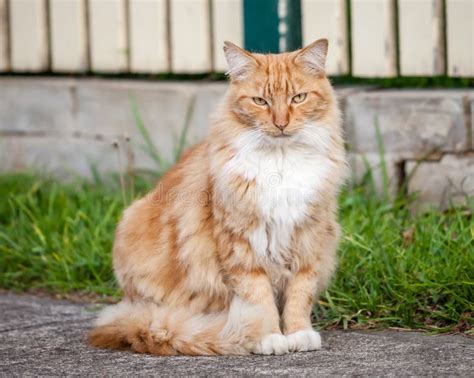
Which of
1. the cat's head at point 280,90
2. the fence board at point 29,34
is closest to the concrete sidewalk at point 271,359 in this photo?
the cat's head at point 280,90

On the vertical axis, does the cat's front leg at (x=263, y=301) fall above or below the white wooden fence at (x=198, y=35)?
below

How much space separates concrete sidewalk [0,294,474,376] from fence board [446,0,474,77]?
182 cm

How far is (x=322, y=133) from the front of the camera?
152 inches

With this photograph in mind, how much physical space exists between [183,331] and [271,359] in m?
0.35

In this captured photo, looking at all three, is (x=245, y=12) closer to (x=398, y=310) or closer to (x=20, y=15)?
(x=20, y=15)

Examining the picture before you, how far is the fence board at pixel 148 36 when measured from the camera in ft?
19.6

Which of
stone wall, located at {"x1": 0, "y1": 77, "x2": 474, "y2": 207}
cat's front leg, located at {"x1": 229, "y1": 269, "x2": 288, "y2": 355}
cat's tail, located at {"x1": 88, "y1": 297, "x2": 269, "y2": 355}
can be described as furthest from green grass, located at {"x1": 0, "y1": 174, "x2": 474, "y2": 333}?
cat's tail, located at {"x1": 88, "y1": 297, "x2": 269, "y2": 355}

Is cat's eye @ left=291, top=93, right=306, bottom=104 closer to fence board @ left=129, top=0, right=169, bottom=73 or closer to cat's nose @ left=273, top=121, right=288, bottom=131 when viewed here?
cat's nose @ left=273, top=121, right=288, bottom=131

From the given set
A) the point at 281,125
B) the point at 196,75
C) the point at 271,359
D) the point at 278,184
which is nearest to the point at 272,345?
the point at 271,359

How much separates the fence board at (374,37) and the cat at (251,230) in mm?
1551

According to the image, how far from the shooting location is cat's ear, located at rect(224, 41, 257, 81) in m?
3.88

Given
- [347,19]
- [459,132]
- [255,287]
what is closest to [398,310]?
[255,287]

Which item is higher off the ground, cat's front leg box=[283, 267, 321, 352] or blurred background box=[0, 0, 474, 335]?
blurred background box=[0, 0, 474, 335]

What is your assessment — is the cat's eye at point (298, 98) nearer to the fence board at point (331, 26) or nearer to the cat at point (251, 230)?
the cat at point (251, 230)
